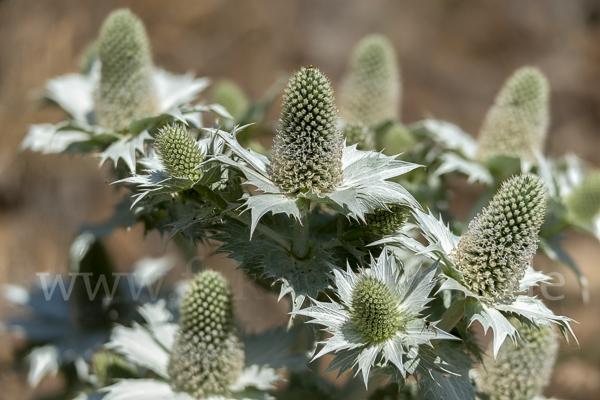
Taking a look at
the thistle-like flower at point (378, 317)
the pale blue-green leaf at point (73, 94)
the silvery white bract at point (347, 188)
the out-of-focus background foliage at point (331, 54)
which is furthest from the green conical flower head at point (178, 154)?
the out-of-focus background foliage at point (331, 54)

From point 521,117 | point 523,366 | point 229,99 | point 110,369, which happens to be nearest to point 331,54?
point 229,99

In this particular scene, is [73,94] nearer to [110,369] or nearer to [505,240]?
[110,369]

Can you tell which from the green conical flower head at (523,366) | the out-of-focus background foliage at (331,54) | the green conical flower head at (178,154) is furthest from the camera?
the out-of-focus background foliage at (331,54)

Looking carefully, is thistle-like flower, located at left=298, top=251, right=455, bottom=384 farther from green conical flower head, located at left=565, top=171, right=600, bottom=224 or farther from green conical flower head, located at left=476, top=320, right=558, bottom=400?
green conical flower head, located at left=565, top=171, right=600, bottom=224

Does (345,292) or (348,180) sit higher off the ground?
(348,180)

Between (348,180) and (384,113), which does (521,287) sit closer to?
(348,180)

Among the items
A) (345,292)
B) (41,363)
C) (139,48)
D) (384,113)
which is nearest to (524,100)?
(384,113)

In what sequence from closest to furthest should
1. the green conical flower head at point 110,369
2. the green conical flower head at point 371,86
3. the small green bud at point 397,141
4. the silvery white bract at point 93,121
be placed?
the silvery white bract at point 93,121, the green conical flower head at point 110,369, the small green bud at point 397,141, the green conical flower head at point 371,86

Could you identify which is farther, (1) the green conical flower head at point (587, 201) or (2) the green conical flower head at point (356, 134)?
(1) the green conical flower head at point (587, 201)

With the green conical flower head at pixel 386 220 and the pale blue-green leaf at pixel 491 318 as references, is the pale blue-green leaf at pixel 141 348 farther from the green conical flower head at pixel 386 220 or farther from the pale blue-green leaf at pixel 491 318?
the pale blue-green leaf at pixel 491 318
